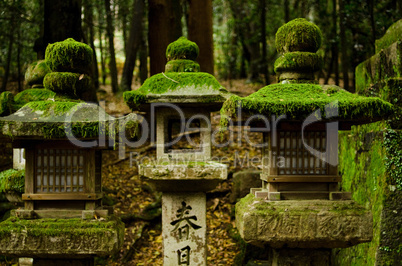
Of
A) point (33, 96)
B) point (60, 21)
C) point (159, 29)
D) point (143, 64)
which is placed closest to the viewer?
point (33, 96)

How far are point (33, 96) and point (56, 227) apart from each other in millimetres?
2356

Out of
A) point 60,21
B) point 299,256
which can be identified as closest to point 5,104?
point 60,21

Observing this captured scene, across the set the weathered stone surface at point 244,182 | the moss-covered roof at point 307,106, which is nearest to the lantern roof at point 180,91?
the moss-covered roof at point 307,106

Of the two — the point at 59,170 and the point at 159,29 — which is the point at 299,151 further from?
the point at 159,29

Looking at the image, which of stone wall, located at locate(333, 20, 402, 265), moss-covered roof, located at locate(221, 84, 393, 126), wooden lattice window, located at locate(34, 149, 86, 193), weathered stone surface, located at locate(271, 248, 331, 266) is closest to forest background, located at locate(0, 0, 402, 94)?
stone wall, located at locate(333, 20, 402, 265)

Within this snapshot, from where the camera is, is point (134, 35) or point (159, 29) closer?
point (159, 29)

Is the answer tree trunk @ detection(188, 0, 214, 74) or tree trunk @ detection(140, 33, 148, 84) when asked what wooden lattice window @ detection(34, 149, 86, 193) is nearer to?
tree trunk @ detection(188, 0, 214, 74)

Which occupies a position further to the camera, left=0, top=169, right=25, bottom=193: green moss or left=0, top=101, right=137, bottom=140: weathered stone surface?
left=0, top=169, right=25, bottom=193: green moss

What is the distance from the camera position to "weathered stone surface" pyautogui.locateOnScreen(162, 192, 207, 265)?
6.58 meters

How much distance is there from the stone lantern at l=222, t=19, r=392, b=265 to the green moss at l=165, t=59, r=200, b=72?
1514 millimetres

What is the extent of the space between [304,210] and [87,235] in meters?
2.90

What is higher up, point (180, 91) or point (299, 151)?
point (180, 91)

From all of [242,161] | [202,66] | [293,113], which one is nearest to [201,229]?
[293,113]

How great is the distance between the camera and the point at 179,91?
228 inches
